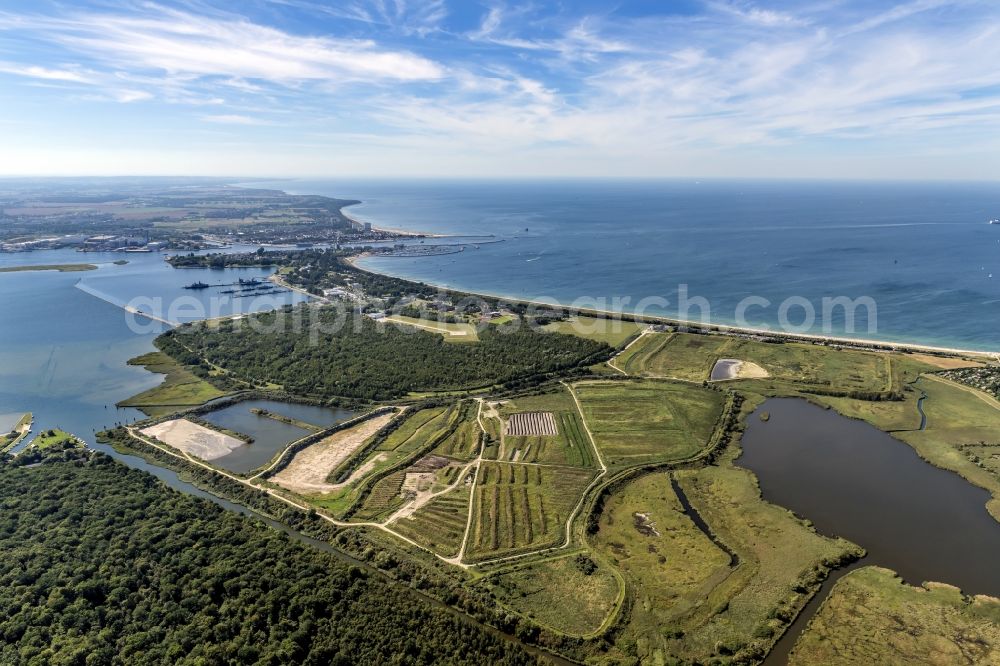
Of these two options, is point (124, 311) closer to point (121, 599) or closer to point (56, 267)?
point (56, 267)

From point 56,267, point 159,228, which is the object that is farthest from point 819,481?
point 159,228

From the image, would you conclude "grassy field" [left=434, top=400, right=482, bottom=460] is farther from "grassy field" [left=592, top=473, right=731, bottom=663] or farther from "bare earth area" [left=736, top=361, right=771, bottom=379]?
"bare earth area" [left=736, top=361, right=771, bottom=379]

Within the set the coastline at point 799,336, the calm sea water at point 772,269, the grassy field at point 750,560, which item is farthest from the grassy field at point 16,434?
the calm sea water at point 772,269

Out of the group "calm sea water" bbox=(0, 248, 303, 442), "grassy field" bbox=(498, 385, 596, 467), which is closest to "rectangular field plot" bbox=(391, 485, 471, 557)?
"grassy field" bbox=(498, 385, 596, 467)

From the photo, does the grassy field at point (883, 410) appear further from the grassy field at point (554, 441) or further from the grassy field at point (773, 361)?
the grassy field at point (554, 441)

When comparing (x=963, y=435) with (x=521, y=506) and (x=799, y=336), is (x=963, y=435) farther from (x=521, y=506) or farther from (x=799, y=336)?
(x=521, y=506)

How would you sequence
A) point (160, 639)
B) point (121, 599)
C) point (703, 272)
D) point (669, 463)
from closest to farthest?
point (160, 639)
point (121, 599)
point (669, 463)
point (703, 272)

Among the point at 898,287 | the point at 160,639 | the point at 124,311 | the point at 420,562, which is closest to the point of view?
the point at 160,639
